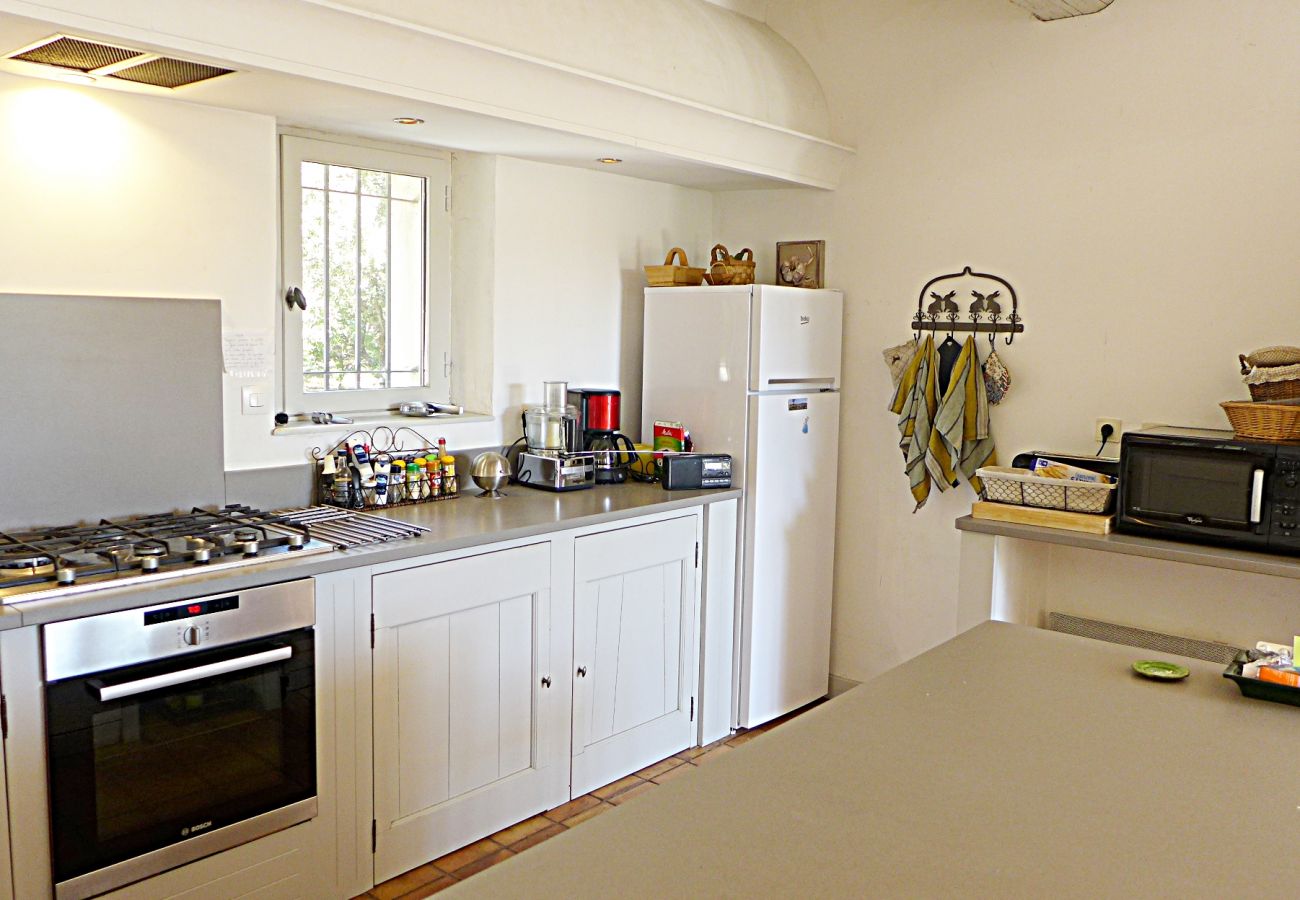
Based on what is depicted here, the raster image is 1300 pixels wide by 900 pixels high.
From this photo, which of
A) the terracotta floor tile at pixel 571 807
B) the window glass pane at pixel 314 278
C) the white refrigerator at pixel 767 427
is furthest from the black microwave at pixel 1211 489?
the window glass pane at pixel 314 278

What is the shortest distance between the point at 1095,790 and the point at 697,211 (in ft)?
11.2

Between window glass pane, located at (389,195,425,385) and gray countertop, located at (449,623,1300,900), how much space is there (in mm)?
2385

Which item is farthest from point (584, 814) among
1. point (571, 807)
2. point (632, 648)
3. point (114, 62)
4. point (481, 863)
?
point (114, 62)

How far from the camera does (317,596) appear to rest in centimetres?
269

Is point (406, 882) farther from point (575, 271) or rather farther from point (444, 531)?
point (575, 271)

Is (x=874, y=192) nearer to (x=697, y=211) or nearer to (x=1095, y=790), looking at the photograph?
(x=697, y=211)

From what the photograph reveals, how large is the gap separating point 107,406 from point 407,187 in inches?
53.0

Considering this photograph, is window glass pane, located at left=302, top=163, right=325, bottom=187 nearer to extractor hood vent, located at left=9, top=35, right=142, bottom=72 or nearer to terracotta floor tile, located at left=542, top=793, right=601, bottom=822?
extractor hood vent, located at left=9, top=35, right=142, bottom=72

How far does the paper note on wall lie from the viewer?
316 cm

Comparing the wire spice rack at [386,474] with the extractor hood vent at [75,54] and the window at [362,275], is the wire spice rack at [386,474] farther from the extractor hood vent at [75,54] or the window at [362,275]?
the extractor hood vent at [75,54]

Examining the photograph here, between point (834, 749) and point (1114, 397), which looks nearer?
point (834, 749)

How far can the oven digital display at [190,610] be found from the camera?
2359mm

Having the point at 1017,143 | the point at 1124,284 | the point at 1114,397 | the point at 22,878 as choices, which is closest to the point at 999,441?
the point at 1114,397

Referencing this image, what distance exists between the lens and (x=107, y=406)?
2887mm
